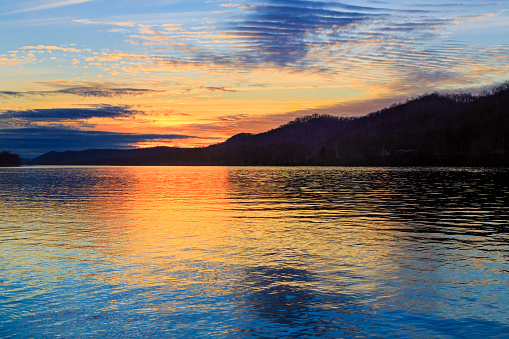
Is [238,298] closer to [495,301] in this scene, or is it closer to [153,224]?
[495,301]

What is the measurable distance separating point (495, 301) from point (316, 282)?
5365 millimetres

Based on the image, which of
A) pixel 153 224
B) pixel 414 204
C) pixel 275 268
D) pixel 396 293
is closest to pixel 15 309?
pixel 275 268

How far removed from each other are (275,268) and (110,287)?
5.99m

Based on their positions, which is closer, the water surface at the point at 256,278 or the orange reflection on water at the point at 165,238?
the water surface at the point at 256,278

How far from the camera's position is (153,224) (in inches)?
1188

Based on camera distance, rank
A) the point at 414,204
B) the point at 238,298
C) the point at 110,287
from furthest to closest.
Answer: the point at 414,204, the point at 110,287, the point at 238,298

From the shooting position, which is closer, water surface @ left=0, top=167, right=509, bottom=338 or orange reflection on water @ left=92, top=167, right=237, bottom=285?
water surface @ left=0, top=167, right=509, bottom=338

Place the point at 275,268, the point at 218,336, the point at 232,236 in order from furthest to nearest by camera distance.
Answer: the point at 232,236 → the point at 275,268 → the point at 218,336

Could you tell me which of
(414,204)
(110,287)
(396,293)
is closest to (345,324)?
(396,293)

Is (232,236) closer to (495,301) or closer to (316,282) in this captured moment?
(316,282)

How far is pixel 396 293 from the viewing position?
46.9 feet

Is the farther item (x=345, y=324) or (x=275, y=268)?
(x=275, y=268)

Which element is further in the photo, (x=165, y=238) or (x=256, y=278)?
(x=165, y=238)

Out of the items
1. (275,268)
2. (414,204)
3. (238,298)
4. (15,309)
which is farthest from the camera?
(414,204)
